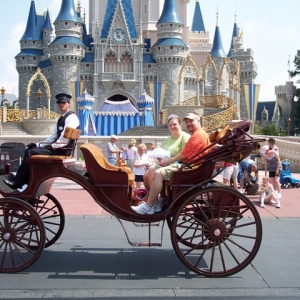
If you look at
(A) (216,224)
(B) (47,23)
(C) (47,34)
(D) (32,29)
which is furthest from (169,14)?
(A) (216,224)

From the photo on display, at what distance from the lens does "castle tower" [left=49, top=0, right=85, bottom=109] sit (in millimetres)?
45250

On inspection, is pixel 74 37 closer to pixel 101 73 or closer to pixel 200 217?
pixel 101 73

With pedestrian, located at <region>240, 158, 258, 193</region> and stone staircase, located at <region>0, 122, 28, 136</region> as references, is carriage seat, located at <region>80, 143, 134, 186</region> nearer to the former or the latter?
pedestrian, located at <region>240, 158, 258, 193</region>

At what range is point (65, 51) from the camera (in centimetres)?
4512

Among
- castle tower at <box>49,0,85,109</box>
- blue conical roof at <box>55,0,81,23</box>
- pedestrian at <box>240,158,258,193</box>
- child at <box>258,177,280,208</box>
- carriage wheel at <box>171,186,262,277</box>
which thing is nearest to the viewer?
carriage wheel at <box>171,186,262,277</box>

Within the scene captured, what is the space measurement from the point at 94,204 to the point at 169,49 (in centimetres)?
3905

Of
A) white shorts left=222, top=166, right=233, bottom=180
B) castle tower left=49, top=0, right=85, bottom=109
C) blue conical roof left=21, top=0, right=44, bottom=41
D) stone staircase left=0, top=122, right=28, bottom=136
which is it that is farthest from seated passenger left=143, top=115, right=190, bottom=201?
blue conical roof left=21, top=0, right=44, bottom=41

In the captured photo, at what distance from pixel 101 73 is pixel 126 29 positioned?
535 centimetres

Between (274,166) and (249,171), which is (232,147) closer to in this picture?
(274,166)

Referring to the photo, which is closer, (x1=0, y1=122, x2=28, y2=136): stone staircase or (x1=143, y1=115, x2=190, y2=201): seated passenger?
(x1=143, y1=115, x2=190, y2=201): seated passenger

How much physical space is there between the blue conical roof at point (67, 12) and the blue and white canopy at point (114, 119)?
834 inches

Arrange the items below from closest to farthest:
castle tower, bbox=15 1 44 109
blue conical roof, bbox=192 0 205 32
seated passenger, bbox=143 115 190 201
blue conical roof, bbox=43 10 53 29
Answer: seated passenger, bbox=143 115 190 201
castle tower, bbox=15 1 44 109
blue conical roof, bbox=43 10 53 29
blue conical roof, bbox=192 0 205 32

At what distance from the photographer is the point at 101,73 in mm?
45406

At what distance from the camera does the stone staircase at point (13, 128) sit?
2995 cm
